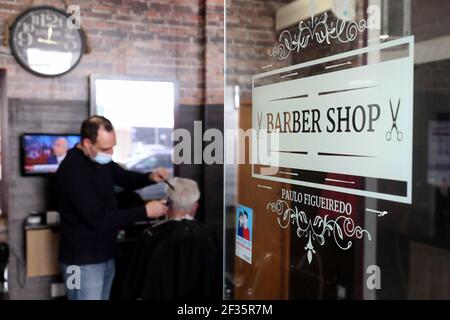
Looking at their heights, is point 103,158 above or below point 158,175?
above

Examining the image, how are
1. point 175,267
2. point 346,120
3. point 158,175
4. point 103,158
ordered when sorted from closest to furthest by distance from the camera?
point 346,120 < point 175,267 < point 103,158 < point 158,175

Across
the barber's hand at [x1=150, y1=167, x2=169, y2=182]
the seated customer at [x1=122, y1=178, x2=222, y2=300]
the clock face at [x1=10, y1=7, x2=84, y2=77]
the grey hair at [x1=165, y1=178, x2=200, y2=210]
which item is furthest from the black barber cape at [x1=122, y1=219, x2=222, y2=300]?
the clock face at [x1=10, y1=7, x2=84, y2=77]

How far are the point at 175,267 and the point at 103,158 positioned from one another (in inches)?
36.2

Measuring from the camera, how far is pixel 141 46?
3.53m

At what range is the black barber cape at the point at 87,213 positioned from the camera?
281 cm

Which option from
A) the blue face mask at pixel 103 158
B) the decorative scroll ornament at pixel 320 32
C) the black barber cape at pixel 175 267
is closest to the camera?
the decorative scroll ornament at pixel 320 32

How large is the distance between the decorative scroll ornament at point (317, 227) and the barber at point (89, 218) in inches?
41.9

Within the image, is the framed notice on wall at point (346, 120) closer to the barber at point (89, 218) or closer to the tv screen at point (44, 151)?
the barber at point (89, 218)

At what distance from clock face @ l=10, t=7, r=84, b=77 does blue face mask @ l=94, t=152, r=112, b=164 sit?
0.74 m

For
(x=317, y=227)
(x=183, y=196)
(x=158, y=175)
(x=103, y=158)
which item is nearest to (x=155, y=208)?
(x=183, y=196)

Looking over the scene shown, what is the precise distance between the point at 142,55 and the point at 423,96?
8.40ft

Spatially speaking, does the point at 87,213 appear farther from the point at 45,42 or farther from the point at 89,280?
the point at 45,42

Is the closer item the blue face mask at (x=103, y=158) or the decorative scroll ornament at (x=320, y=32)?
the decorative scroll ornament at (x=320, y=32)

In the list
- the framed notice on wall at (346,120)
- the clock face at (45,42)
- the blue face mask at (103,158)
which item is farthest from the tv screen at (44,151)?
the framed notice on wall at (346,120)
